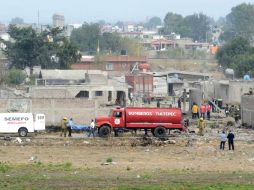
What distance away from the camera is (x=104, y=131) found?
44281 millimetres

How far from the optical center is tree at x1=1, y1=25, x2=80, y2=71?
311ft

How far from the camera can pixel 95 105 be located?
49.1 metres

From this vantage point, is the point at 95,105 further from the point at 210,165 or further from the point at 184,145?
the point at 210,165

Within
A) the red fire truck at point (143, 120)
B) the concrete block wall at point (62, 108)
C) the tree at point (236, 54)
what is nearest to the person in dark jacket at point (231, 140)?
the red fire truck at point (143, 120)

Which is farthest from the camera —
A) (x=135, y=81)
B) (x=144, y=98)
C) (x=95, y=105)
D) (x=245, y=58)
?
(x=245, y=58)

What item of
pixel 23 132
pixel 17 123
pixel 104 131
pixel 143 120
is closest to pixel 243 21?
pixel 143 120

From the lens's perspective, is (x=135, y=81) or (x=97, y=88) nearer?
(x=97, y=88)

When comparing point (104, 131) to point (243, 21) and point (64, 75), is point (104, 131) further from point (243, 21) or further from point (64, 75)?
point (243, 21)

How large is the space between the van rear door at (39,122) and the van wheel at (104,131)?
3.05m

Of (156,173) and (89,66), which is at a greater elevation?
(89,66)

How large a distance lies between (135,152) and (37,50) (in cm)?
5857

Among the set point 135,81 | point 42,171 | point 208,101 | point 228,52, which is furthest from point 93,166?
point 228,52

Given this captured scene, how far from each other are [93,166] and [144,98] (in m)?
37.8

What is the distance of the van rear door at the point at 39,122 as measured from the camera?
45.4m
